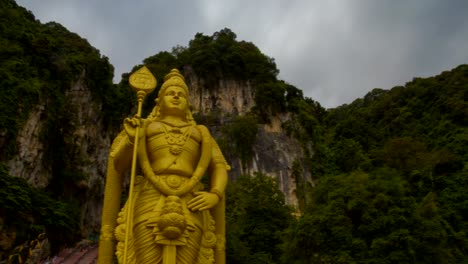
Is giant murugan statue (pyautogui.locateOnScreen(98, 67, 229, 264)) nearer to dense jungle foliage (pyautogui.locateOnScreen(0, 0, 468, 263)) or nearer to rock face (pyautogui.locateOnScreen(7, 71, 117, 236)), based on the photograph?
dense jungle foliage (pyautogui.locateOnScreen(0, 0, 468, 263))

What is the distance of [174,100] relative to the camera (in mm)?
5125

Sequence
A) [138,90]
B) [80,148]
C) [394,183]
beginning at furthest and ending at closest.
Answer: [80,148]
[394,183]
[138,90]

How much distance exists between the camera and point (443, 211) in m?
18.5

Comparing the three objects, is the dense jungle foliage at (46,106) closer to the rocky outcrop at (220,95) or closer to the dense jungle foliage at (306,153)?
the dense jungle foliage at (306,153)

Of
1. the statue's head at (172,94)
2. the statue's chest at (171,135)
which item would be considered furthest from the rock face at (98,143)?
the statue's chest at (171,135)

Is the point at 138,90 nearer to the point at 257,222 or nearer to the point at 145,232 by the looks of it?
the point at 145,232

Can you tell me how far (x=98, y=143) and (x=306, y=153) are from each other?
12.9m

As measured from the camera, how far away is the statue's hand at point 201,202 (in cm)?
445

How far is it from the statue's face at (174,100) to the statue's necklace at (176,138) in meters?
0.27

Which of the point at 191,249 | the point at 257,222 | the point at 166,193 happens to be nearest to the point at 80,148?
the point at 257,222

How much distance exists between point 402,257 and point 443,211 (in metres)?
9.29

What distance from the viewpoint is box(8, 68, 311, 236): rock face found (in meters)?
17.4

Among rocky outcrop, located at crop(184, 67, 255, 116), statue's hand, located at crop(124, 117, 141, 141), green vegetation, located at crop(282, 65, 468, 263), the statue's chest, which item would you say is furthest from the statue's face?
rocky outcrop, located at crop(184, 67, 255, 116)

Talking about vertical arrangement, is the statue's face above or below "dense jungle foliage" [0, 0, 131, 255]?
below
